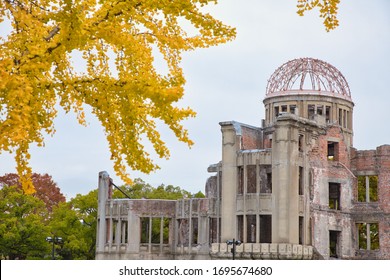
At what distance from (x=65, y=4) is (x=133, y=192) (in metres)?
51.1

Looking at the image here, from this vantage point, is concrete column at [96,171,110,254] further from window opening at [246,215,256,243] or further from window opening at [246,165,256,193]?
window opening at [246,165,256,193]

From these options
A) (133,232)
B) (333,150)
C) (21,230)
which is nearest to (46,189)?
(21,230)

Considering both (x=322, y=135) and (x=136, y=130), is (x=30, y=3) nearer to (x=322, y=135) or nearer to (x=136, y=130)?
(x=136, y=130)

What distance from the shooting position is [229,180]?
39406mm

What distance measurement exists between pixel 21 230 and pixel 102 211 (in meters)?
6.48

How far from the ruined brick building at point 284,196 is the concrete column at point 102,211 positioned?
0.07m

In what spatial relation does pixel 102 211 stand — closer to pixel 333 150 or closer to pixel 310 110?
pixel 310 110

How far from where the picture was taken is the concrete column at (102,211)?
45.3 metres

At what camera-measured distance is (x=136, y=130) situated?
36.7ft

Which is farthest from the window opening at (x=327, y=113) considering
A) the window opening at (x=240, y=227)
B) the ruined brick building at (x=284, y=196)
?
the window opening at (x=240, y=227)

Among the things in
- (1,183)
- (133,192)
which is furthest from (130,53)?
(1,183)

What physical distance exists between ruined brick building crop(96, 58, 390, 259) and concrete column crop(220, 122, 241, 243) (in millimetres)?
59

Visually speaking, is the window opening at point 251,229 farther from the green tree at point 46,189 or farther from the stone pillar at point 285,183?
the green tree at point 46,189

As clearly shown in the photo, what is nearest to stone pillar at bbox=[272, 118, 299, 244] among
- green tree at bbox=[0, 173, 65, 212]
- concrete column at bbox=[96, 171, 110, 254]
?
concrete column at bbox=[96, 171, 110, 254]
